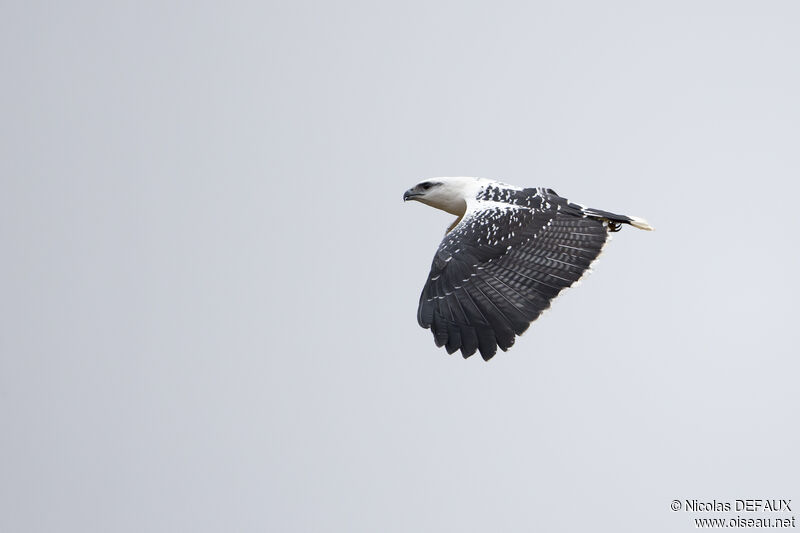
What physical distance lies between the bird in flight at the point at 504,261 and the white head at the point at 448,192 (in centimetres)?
7

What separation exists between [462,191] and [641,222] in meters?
2.75

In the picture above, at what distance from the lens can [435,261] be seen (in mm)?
13680

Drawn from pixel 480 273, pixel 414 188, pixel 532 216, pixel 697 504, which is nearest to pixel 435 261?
pixel 480 273

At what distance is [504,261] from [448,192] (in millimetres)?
2702

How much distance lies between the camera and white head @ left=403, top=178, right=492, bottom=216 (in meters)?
15.7

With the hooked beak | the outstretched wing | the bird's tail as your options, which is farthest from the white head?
the bird's tail

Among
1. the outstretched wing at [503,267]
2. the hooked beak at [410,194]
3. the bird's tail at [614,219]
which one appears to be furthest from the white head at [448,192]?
the bird's tail at [614,219]

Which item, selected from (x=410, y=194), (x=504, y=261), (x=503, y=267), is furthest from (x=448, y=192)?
(x=503, y=267)

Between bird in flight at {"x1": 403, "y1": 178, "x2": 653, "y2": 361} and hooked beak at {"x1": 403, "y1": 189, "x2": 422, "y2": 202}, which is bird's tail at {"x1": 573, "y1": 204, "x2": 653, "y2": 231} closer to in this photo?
bird in flight at {"x1": 403, "y1": 178, "x2": 653, "y2": 361}

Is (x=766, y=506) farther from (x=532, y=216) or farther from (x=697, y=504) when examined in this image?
(x=532, y=216)

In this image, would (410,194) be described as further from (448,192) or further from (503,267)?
(503,267)

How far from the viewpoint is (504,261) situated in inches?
534

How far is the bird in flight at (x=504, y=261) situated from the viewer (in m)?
12.5

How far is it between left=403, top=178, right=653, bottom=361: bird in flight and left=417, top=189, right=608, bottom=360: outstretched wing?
0.01 metres
